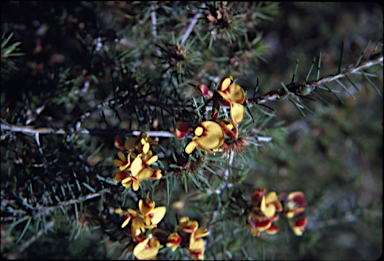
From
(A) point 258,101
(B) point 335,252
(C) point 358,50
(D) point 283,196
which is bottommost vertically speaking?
(B) point 335,252

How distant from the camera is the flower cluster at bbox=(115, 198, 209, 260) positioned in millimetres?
586

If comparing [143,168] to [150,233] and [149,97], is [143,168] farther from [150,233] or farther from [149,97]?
[149,97]

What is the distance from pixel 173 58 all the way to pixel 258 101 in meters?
0.32

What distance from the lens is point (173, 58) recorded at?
0.72m

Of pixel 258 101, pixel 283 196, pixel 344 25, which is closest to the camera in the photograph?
pixel 258 101

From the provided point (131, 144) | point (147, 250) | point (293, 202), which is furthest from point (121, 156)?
point (293, 202)

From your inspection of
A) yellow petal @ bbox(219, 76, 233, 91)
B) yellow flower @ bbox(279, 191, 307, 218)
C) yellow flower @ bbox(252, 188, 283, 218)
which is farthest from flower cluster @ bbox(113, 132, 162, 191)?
yellow flower @ bbox(279, 191, 307, 218)

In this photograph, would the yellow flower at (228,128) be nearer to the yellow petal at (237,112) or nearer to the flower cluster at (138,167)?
the yellow petal at (237,112)

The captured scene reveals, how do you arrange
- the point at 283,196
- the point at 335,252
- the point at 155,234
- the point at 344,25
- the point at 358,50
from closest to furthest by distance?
the point at 155,234, the point at 283,196, the point at 358,50, the point at 344,25, the point at 335,252

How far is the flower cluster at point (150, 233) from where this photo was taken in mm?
586

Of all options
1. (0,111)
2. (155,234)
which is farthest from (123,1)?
(155,234)

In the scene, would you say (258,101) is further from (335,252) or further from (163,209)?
(335,252)

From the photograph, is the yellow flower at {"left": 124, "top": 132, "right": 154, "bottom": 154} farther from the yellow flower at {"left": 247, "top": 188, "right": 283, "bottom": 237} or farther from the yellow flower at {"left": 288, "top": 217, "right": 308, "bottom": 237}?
the yellow flower at {"left": 288, "top": 217, "right": 308, "bottom": 237}

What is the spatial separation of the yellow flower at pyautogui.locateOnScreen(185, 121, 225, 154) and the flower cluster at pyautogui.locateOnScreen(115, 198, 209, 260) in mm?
208
